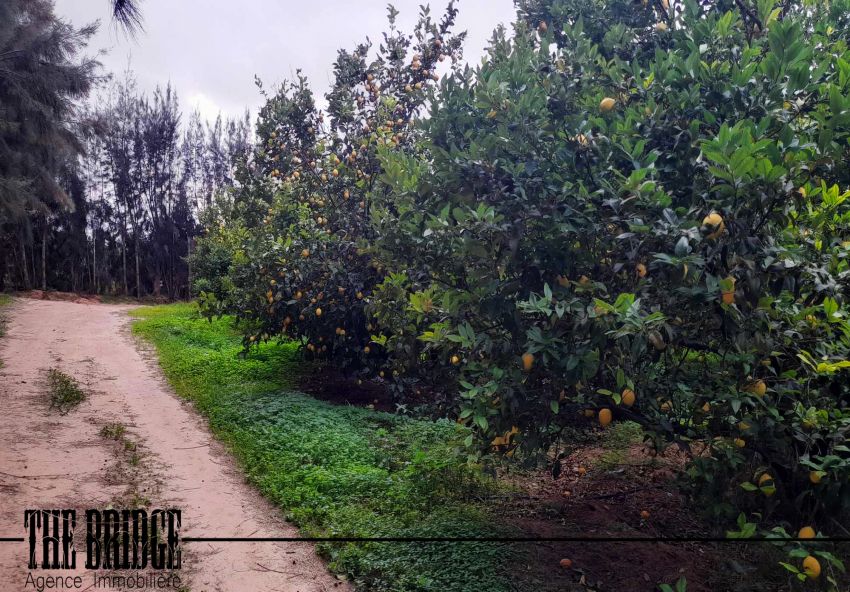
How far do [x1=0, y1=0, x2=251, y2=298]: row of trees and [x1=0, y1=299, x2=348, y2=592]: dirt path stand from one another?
10391mm

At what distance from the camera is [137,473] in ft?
17.2

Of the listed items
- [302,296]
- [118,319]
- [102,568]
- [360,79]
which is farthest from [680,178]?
[118,319]

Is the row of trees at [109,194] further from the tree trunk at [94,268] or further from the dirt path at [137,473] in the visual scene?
the dirt path at [137,473]

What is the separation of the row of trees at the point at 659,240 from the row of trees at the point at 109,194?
52.5ft

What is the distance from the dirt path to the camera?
12.4 ft

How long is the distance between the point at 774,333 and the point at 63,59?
17941mm

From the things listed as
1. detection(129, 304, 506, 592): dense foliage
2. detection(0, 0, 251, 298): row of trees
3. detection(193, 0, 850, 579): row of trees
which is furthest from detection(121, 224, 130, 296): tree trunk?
detection(193, 0, 850, 579): row of trees

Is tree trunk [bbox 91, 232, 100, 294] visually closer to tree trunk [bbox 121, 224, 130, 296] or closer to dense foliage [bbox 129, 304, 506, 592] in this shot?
tree trunk [bbox 121, 224, 130, 296]

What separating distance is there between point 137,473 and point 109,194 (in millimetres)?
21485

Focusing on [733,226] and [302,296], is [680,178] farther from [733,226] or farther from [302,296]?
[302,296]

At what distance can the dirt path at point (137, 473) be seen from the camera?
3.77 m

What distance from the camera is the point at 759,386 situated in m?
3.13

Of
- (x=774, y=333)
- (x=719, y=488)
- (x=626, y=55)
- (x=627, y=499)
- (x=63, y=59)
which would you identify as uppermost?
(x=63, y=59)

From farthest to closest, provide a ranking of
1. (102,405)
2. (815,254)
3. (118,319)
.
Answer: (118,319) < (102,405) < (815,254)
